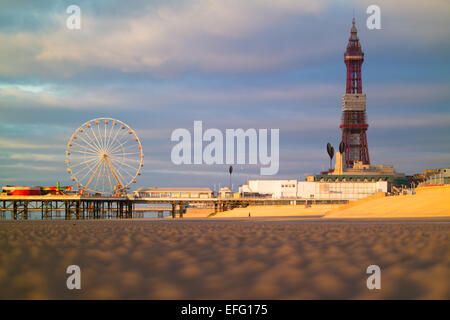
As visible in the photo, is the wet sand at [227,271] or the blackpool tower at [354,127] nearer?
the wet sand at [227,271]

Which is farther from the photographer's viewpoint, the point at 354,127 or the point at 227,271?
the point at 354,127

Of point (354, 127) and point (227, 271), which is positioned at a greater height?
point (354, 127)

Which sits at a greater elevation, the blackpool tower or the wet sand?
the blackpool tower

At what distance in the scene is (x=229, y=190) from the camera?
106 meters

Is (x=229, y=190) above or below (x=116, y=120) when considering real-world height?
below

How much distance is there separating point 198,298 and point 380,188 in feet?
333

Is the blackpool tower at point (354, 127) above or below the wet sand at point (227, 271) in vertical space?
above

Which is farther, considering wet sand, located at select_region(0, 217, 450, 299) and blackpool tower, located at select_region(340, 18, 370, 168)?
blackpool tower, located at select_region(340, 18, 370, 168)

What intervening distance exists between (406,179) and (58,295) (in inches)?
4622
